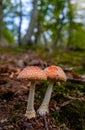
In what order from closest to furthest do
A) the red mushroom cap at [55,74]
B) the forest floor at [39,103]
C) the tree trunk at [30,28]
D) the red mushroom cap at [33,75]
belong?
1. the red mushroom cap at [33,75]
2. the red mushroom cap at [55,74]
3. the forest floor at [39,103]
4. the tree trunk at [30,28]

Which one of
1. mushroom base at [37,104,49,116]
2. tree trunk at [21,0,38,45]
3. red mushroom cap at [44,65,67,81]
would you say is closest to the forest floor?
mushroom base at [37,104,49,116]

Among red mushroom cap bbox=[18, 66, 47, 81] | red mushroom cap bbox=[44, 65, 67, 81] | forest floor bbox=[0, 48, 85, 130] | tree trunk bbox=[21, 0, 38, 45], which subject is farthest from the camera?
tree trunk bbox=[21, 0, 38, 45]

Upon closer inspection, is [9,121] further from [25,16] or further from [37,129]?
[25,16]

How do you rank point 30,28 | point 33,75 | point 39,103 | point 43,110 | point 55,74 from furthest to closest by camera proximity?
point 30,28 < point 39,103 < point 43,110 < point 55,74 < point 33,75

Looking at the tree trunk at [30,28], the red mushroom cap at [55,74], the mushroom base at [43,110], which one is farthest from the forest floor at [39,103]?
the tree trunk at [30,28]

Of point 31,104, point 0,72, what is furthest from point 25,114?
point 0,72

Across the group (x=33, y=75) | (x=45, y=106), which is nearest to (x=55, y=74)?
(x=33, y=75)

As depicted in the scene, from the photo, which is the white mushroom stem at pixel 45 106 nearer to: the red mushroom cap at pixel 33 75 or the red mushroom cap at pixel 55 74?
the red mushroom cap at pixel 55 74

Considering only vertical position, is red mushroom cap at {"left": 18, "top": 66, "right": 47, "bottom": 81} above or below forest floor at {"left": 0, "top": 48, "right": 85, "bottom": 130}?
above

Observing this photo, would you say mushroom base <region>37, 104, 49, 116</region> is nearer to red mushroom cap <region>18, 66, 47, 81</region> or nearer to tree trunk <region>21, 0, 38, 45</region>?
red mushroom cap <region>18, 66, 47, 81</region>

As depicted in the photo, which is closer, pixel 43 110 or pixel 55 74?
pixel 55 74

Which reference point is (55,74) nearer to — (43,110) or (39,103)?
(43,110)
